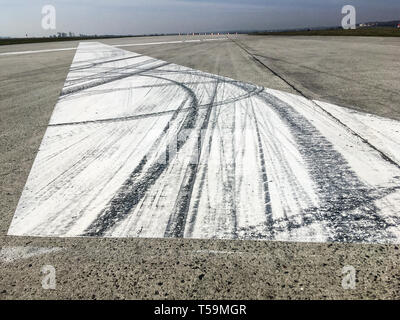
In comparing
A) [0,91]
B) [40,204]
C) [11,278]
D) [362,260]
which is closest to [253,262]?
[362,260]

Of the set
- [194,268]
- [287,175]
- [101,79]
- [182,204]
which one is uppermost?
[101,79]

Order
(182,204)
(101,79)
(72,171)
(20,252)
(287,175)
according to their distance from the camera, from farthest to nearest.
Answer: (101,79) < (72,171) < (287,175) < (182,204) < (20,252)

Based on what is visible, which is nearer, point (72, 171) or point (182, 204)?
point (182, 204)

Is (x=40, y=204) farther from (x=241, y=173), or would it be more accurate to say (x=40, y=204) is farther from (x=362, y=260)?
(x=362, y=260)

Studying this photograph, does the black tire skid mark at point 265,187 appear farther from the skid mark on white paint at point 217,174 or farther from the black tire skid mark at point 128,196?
the black tire skid mark at point 128,196

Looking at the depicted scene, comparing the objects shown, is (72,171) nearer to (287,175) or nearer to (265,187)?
(265,187)

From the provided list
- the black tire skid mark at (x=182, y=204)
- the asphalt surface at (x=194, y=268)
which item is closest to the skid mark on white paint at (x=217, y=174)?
the black tire skid mark at (x=182, y=204)

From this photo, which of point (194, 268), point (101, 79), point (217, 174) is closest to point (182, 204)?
point (217, 174)
